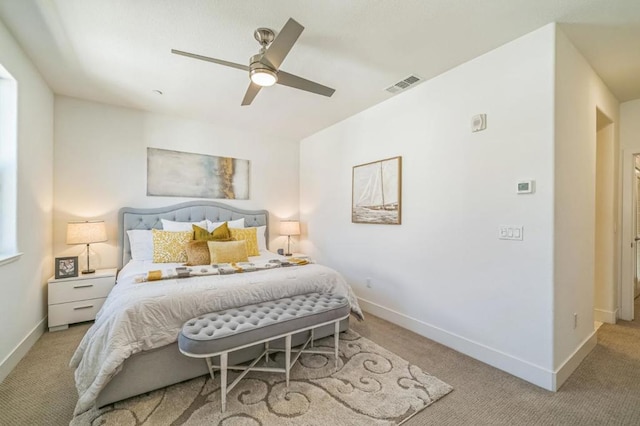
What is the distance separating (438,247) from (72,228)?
4069 millimetres

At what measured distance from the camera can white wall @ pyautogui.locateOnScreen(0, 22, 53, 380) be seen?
218 cm

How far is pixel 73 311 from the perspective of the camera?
3.02 metres

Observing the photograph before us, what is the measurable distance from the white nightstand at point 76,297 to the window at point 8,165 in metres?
0.82

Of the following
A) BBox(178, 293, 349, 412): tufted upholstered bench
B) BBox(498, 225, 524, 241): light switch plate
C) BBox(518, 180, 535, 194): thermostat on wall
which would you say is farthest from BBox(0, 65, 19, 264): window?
BBox(518, 180, 535, 194): thermostat on wall

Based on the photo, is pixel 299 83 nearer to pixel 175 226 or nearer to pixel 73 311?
pixel 175 226

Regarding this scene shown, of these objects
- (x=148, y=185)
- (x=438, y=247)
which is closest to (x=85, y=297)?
(x=148, y=185)

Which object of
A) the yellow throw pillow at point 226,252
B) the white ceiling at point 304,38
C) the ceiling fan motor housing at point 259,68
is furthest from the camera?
the yellow throw pillow at point 226,252

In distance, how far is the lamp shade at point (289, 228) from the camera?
15.2 feet

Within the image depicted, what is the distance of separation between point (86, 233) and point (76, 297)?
0.72m

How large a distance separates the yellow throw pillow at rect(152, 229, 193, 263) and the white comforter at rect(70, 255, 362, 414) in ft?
1.82

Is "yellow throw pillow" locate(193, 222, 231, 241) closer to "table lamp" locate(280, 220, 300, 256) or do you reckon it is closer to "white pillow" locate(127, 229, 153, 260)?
"white pillow" locate(127, 229, 153, 260)

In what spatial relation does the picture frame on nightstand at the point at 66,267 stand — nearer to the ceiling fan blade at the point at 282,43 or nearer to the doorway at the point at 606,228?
the ceiling fan blade at the point at 282,43

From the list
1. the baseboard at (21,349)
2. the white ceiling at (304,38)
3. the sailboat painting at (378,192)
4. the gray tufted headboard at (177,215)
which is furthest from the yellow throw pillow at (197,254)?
the sailboat painting at (378,192)

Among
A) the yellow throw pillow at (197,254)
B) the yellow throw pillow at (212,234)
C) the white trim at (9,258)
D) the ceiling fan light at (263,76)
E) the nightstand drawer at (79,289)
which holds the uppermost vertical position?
the ceiling fan light at (263,76)
